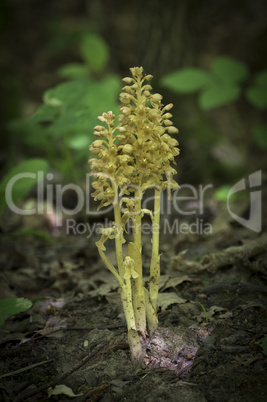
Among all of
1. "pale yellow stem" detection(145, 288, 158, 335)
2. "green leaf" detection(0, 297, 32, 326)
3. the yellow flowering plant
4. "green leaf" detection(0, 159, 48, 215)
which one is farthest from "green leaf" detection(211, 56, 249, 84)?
"green leaf" detection(0, 297, 32, 326)

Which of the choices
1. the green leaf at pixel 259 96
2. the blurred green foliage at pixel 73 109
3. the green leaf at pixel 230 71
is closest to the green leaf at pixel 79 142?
the blurred green foliage at pixel 73 109

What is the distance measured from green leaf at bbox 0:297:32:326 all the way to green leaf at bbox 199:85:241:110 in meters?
2.71

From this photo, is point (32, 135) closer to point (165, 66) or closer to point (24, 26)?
point (165, 66)

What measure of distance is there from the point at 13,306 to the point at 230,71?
132 inches

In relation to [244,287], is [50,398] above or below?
below

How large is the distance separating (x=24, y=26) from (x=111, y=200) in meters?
8.63

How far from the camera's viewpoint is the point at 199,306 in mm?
2191

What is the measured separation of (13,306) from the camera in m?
1.99

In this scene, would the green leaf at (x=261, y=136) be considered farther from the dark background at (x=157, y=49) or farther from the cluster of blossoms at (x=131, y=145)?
the cluster of blossoms at (x=131, y=145)

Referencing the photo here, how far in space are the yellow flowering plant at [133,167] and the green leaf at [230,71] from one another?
2.63m

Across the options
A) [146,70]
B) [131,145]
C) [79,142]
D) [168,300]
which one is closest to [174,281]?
[168,300]

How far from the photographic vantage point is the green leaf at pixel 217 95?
12.8ft

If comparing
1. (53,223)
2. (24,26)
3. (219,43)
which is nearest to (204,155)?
(53,223)

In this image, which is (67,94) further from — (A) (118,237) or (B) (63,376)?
(B) (63,376)
